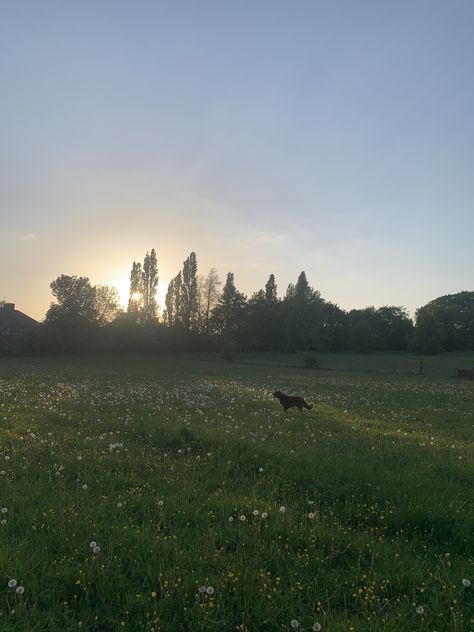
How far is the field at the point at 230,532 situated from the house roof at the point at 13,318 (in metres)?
104

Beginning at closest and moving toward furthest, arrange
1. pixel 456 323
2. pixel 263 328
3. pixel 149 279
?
pixel 149 279, pixel 263 328, pixel 456 323

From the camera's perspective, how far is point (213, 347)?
96375mm

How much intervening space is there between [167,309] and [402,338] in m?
70.0

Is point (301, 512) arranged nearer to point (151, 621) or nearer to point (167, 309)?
point (151, 621)

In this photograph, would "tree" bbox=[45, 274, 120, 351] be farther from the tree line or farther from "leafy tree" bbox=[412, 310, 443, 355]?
"leafy tree" bbox=[412, 310, 443, 355]

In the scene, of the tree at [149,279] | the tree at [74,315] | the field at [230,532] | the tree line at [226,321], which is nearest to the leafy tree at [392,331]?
the tree line at [226,321]

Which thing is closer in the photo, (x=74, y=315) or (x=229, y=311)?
(x=74, y=315)

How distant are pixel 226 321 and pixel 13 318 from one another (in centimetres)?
4704

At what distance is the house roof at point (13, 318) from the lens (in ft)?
344

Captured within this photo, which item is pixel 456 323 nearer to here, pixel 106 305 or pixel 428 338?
pixel 428 338

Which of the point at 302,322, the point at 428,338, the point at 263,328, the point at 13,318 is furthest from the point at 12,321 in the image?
the point at 428,338

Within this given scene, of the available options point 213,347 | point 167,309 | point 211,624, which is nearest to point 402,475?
point 211,624

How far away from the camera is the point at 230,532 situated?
5488mm

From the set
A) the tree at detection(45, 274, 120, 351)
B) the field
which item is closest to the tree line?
the tree at detection(45, 274, 120, 351)
